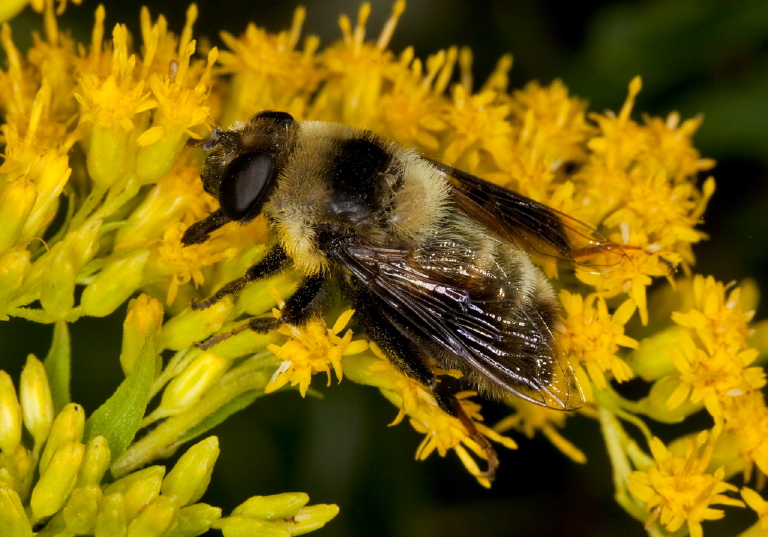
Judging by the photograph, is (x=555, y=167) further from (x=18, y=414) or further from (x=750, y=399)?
(x=18, y=414)

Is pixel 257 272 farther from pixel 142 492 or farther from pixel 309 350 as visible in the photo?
pixel 142 492

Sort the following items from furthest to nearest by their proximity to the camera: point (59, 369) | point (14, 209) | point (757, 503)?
1. point (757, 503)
2. point (59, 369)
3. point (14, 209)

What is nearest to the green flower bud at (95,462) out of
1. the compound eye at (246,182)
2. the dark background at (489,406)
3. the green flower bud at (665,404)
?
the compound eye at (246,182)

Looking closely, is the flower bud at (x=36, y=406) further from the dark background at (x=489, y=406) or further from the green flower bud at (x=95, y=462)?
the dark background at (x=489, y=406)

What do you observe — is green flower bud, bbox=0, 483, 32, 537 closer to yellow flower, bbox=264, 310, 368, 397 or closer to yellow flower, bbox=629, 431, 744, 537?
yellow flower, bbox=264, 310, 368, 397

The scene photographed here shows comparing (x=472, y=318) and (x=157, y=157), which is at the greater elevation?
(x=157, y=157)

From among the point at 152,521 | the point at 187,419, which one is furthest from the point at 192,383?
the point at 152,521
